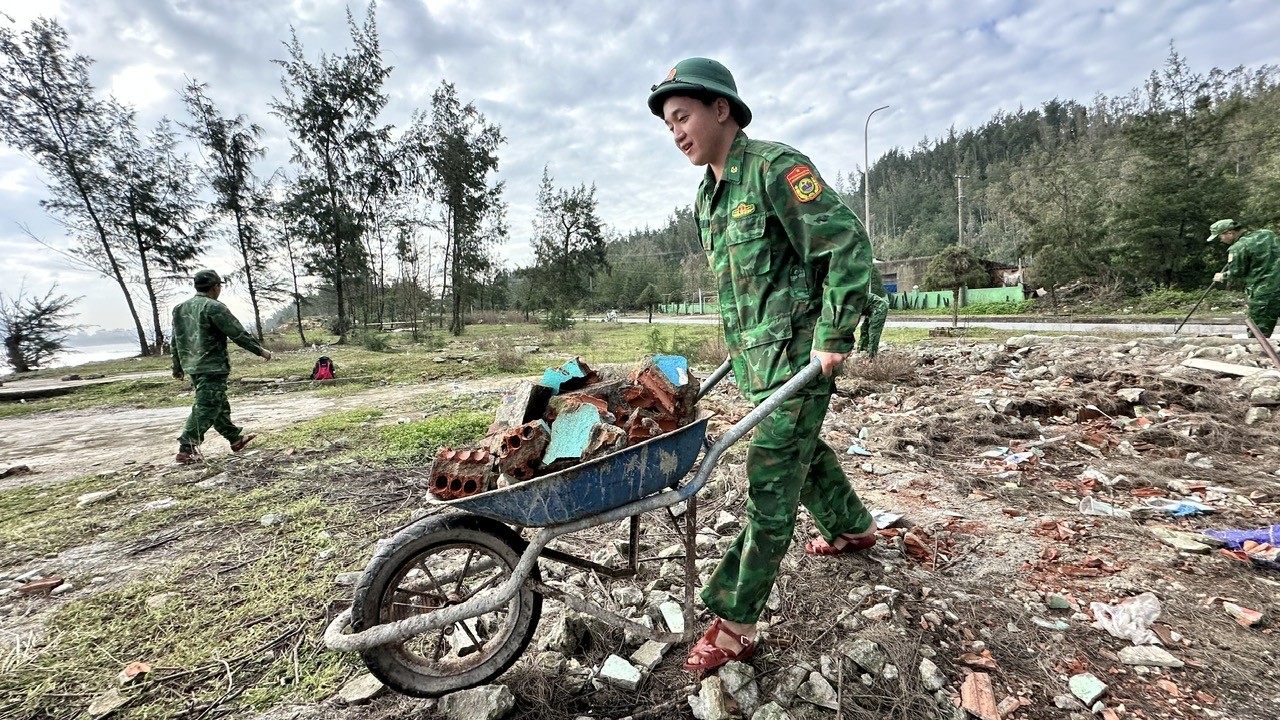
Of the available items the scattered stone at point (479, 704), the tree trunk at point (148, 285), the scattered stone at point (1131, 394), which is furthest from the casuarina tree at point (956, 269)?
the tree trunk at point (148, 285)

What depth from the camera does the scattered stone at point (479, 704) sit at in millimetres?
1592

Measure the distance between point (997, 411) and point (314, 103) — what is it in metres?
21.9

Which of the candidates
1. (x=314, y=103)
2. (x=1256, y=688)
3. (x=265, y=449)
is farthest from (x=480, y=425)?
(x=314, y=103)

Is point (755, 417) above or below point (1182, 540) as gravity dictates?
above

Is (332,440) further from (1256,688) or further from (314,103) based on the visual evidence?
(314,103)

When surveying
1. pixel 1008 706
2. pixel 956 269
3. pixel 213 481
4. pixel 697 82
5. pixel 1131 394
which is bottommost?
pixel 1008 706

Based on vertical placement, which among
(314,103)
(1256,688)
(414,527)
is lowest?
(1256,688)

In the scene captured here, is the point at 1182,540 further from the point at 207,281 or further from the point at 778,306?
Result: the point at 207,281

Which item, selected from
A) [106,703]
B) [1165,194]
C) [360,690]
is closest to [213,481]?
[106,703]

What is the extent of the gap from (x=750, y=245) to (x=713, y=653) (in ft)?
4.87

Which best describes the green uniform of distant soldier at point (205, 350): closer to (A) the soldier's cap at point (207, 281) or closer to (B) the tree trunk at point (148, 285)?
(A) the soldier's cap at point (207, 281)

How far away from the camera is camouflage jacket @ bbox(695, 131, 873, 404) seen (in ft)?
5.16

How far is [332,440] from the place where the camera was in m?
4.98

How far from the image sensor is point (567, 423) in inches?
66.1
